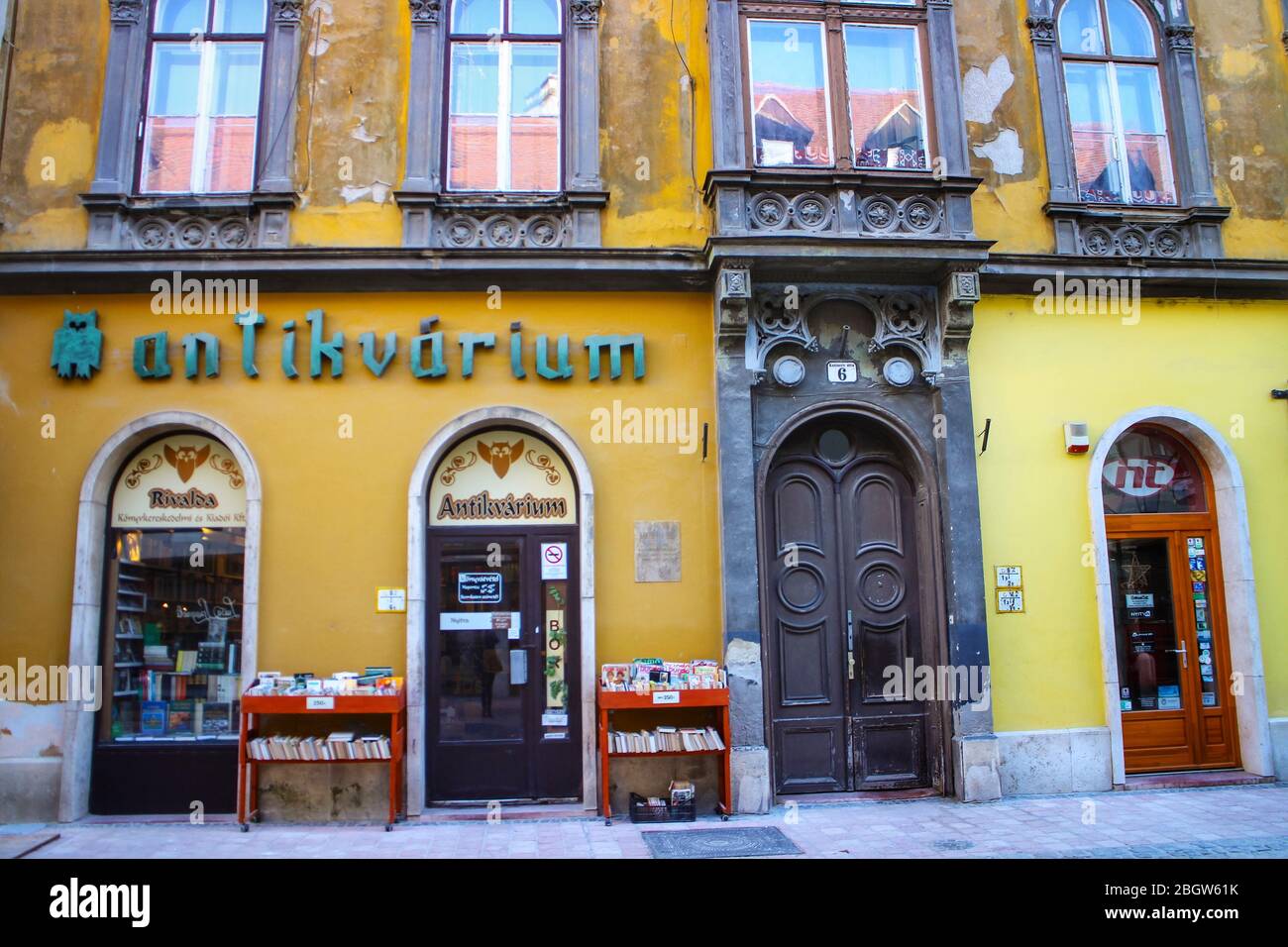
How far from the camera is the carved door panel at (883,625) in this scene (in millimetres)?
8805

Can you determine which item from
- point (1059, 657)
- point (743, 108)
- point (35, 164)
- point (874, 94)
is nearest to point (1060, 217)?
point (874, 94)

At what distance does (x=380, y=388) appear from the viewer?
8.63m

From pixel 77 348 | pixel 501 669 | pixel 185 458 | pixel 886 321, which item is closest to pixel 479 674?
pixel 501 669

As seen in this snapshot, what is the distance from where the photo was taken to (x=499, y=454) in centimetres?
882

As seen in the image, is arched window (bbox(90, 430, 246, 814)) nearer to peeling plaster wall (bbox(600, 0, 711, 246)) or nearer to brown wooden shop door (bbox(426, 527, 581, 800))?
brown wooden shop door (bbox(426, 527, 581, 800))

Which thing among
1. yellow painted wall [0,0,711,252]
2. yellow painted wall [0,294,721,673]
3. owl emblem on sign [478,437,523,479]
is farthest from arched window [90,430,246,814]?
yellow painted wall [0,0,711,252]

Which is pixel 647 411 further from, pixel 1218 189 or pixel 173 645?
pixel 1218 189

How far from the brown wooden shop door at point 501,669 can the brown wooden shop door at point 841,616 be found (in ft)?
6.20

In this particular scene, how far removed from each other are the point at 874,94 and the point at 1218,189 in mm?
3795

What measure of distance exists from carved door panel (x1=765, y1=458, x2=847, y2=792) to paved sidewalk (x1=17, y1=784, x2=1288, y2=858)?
451 millimetres

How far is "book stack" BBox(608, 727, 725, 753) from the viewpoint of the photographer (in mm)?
7934

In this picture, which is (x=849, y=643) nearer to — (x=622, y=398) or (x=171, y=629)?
(x=622, y=398)

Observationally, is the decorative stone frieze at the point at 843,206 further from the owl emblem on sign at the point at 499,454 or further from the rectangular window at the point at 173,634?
the rectangular window at the point at 173,634

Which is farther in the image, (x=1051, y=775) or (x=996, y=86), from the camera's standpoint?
(x=996, y=86)
